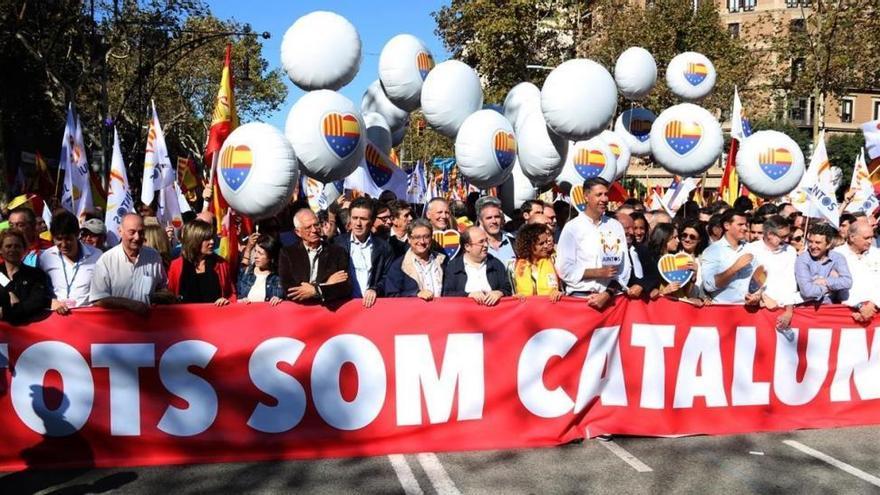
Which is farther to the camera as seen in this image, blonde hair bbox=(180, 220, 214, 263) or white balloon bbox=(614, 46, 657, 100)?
white balloon bbox=(614, 46, 657, 100)

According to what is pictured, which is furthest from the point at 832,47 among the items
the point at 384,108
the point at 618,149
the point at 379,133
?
the point at 379,133

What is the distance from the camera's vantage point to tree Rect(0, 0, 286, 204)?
77.9 feet

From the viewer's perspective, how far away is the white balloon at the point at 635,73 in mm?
13883

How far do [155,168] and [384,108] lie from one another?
12.7 ft

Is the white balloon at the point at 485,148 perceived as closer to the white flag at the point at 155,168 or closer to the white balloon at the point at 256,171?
the white balloon at the point at 256,171

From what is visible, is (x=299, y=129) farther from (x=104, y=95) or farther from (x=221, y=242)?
(x=104, y=95)

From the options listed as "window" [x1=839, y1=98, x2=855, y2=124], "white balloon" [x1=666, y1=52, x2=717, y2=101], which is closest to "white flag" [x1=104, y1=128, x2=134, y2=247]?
"white balloon" [x1=666, y1=52, x2=717, y2=101]

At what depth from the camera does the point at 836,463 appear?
221 inches

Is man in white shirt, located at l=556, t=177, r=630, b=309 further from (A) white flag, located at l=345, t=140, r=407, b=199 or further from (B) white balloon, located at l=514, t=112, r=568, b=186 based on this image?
(A) white flag, located at l=345, t=140, r=407, b=199

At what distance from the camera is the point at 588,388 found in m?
6.08

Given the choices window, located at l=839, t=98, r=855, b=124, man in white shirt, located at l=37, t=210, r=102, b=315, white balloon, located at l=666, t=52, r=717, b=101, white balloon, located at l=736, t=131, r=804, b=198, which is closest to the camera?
man in white shirt, located at l=37, t=210, r=102, b=315

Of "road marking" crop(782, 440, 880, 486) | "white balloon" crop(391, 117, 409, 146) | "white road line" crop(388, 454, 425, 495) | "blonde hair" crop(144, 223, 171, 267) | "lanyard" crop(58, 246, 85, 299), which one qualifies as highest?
"white balloon" crop(391, 117, 409, 146)

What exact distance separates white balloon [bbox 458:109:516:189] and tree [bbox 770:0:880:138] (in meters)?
18.9

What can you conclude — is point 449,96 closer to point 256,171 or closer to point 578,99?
point 578,99
